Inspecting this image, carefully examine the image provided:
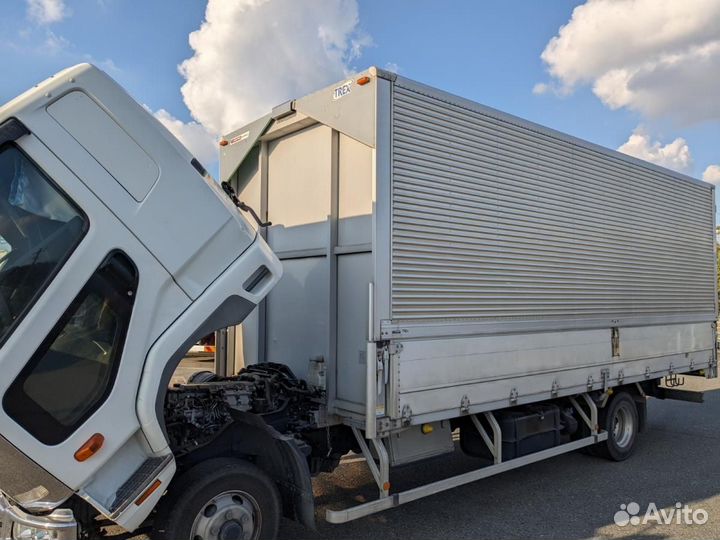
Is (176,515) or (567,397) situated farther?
(567,397)

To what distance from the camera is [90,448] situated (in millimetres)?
3002

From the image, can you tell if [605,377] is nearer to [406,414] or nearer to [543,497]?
[543,497]

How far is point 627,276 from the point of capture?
666cm

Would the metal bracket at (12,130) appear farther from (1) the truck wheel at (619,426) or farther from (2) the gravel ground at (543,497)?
(1) the truck wheel at (619,426)

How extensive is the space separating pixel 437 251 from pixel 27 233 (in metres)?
2.87

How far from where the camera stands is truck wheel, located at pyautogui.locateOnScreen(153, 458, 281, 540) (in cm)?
343

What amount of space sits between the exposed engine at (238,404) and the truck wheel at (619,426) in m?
4.00

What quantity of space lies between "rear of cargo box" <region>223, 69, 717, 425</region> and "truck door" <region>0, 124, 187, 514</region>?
1688mm

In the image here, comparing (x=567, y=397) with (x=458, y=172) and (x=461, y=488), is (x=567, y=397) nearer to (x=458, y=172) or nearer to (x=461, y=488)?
(x=461, y=488)

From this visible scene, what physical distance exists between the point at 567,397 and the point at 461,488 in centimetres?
157

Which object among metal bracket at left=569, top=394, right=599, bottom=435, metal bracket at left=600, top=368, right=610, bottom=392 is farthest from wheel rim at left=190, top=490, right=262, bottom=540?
metal bracket at left=600, top=368, right=610, bottom=392

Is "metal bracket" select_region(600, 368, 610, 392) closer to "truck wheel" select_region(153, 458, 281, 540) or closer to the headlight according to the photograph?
"truck wheel" select_region(153, 458, 281, 540)

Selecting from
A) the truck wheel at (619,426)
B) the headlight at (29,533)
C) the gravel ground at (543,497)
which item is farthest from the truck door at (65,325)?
the truck wheel at (619,426)

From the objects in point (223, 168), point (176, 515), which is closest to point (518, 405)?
point (176, 515)
